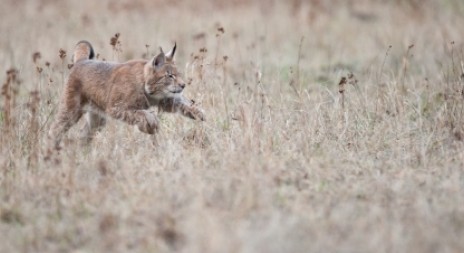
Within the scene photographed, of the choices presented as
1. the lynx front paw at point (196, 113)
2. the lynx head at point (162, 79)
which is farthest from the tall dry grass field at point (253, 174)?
the lynx head at point (162, 79)

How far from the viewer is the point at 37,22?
15891 mm

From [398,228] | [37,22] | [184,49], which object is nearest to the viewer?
[398,228]

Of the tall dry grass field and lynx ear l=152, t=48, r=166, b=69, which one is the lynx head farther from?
the tall dry grass field

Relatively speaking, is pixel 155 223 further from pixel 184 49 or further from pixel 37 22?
pixel 37 22

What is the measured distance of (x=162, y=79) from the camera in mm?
8039

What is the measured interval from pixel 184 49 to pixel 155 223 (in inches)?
340

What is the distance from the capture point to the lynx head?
26.4 feet

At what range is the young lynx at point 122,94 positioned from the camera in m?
8.04

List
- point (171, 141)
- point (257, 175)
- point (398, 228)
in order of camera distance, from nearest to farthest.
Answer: point (398, 228), point (257, 175), point (171, 141)

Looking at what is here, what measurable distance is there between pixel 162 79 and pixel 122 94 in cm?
45

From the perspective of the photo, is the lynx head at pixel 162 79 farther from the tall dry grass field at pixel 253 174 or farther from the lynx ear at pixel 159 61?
the tall dry grass field at pixel 253 174

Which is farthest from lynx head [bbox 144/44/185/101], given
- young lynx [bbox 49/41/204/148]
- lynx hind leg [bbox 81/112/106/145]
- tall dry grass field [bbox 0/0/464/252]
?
lynx hind leg [bbox 81/112/106/145]

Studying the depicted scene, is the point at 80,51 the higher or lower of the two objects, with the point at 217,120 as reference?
higher

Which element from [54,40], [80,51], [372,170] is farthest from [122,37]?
[372,170]
